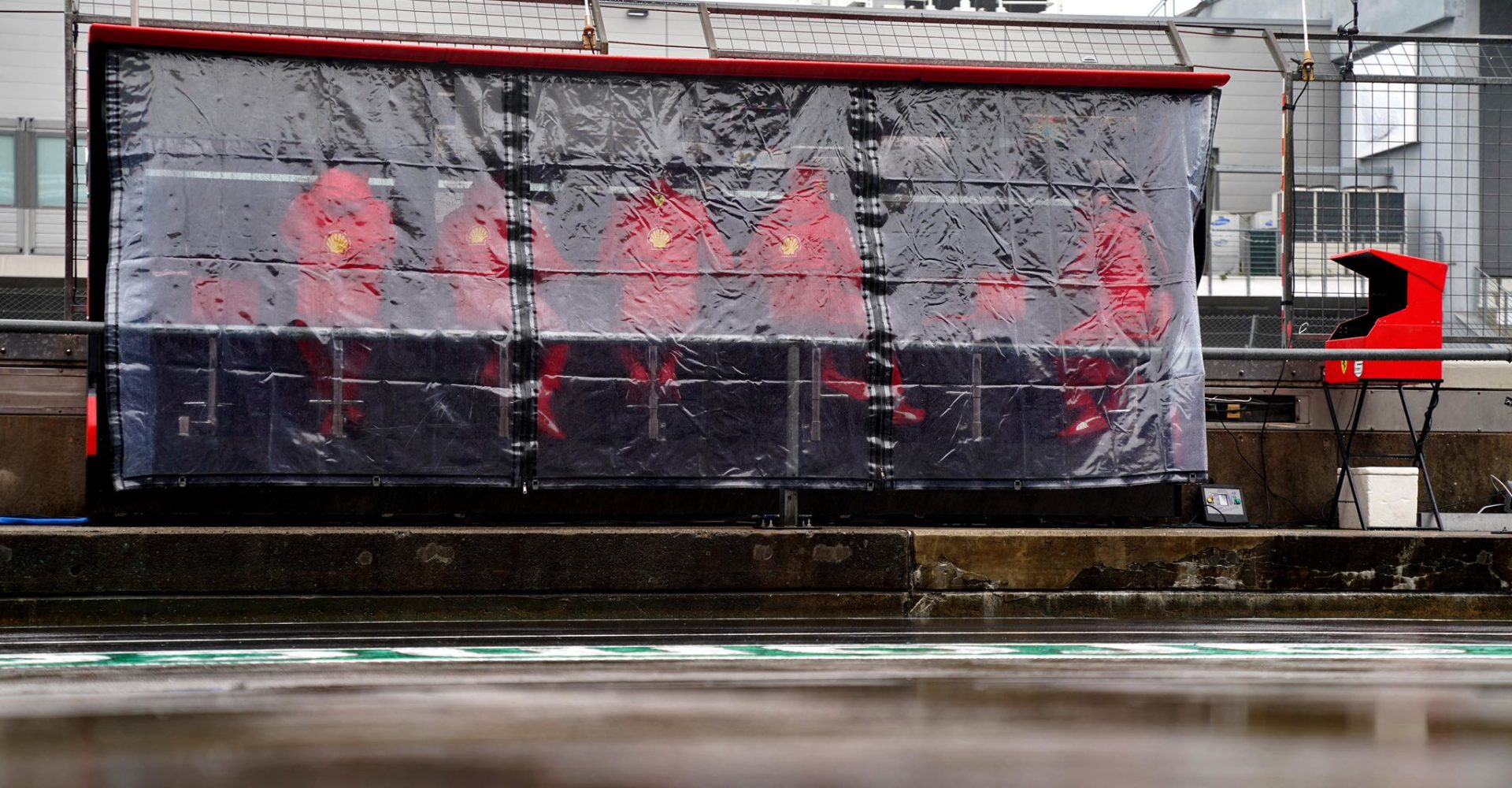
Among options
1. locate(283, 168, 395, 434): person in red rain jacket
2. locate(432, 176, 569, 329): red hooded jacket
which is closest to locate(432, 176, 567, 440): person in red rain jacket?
locate(432, 176, 569, 329): red hooded jacket

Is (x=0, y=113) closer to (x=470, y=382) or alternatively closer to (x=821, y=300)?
(x=470, y=382)

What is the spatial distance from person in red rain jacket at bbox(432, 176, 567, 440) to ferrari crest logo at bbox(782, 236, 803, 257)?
4.39 feet

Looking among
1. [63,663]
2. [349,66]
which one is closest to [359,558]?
[63,663]

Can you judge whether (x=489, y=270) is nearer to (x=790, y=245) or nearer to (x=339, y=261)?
(x=339, y=261)

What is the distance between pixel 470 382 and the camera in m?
9.09

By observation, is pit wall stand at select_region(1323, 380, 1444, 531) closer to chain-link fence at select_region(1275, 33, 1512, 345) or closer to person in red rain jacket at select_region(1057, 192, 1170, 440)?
chain-link fence at select_region(1275, 33, 1512, 345)

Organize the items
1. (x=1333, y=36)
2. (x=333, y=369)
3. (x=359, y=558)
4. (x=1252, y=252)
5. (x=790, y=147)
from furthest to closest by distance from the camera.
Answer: (x=1252, y=252)
(x=1333, y=36)
(x=790, y=147)
(x=333, y=369)
(x=359, y=558)

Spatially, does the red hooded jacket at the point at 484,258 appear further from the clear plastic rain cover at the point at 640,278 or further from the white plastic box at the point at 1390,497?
the white plastic box at the point at 1390,497

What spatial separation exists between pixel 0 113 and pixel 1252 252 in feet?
45.3

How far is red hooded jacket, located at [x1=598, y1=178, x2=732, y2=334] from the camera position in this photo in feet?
30.6

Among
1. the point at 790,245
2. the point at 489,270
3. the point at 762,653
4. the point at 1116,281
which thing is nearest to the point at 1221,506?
the point at 1116,281

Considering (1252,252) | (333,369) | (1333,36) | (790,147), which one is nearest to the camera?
(333,369)

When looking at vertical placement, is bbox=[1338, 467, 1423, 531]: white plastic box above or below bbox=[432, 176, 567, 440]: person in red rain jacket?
below

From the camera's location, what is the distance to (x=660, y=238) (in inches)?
371
